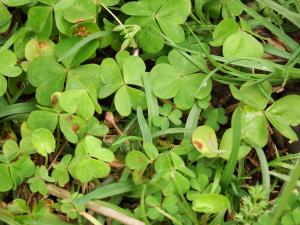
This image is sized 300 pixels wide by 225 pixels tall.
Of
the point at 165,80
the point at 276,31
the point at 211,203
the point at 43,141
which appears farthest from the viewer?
the point at 276,31

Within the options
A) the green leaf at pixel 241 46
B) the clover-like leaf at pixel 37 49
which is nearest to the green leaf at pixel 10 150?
the clover-like leaf at pixel 37 49

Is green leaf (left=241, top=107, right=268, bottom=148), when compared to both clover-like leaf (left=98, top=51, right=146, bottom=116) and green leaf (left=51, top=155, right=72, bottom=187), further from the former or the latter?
green leaf (left=51, top=155, right=72, bottom=187)

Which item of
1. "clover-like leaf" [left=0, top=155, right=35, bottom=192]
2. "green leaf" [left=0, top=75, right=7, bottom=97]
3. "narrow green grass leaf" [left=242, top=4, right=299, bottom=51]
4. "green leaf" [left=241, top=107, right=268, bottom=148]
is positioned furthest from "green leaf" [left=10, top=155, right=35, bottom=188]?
"narrow green grass leaf" [left=242, top=4, right=299, bottom=51]

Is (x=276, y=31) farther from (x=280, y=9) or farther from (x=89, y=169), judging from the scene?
(x=89, y=169)

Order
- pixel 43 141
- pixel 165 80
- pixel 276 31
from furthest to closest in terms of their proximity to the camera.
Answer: pixel 276 31 → pixel 165 80 → pixel 43 141

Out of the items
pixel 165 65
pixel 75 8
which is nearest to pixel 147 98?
pixel 165 65

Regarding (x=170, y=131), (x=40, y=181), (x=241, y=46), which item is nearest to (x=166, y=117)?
(x=170, y=131)

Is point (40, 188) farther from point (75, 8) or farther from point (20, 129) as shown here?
point (75, 8)

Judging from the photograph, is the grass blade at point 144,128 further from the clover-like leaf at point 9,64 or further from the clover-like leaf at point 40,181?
the clover-like leaf at point 9,64
